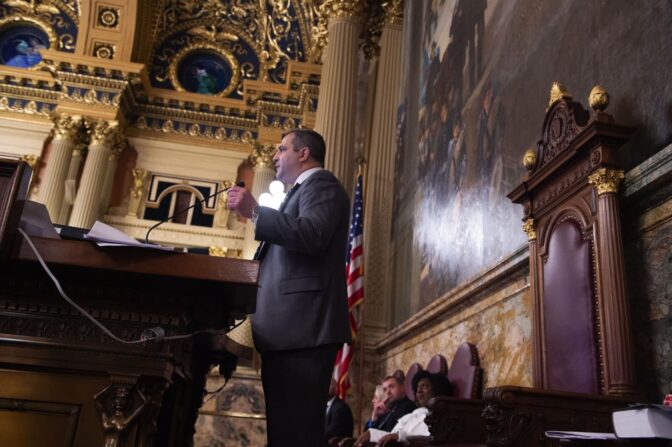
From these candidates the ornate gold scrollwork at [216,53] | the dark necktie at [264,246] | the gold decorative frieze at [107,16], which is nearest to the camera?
the dark necktie at [264,246]

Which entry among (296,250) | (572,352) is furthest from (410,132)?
(296,250)

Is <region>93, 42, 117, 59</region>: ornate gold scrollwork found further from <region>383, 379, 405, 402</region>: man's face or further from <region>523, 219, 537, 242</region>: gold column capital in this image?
<region>523, 219, 537, 242</region>: gold column capital

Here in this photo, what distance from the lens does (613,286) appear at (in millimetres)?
2402

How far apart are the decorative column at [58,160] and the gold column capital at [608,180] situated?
455 inches

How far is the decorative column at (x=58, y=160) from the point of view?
1230 centimetres

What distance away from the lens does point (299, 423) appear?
1.85 m

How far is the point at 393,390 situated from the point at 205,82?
446 inches

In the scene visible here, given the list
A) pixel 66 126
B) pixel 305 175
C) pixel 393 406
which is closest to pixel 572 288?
pixel 305 175

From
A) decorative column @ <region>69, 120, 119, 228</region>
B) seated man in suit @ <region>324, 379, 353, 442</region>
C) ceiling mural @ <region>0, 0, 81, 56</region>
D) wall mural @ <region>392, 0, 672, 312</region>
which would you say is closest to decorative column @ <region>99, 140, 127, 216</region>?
decorative column @ <region>69, 120, 119, 228</region>

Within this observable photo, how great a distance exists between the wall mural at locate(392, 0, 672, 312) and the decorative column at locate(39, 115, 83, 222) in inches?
306

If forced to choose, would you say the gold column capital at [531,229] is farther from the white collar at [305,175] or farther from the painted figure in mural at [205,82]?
the painted figure in mural at [205,82]

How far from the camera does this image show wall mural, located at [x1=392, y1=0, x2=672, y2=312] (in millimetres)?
2672

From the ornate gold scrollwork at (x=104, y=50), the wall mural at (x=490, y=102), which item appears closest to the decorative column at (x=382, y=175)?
the wall mural at (x=490, y=102)

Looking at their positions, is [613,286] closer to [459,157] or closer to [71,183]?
[459,157]
